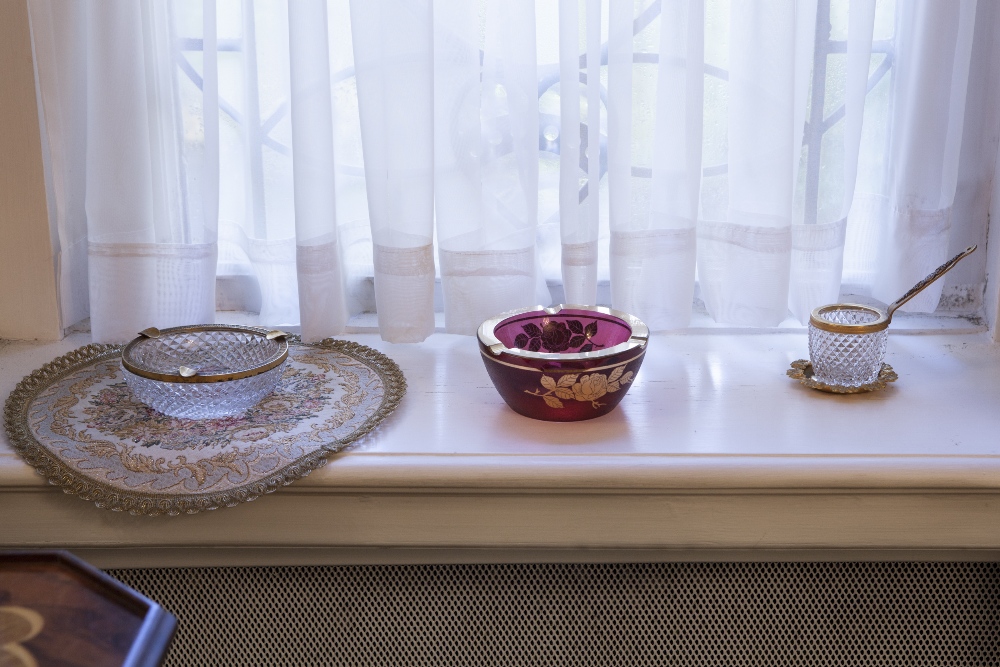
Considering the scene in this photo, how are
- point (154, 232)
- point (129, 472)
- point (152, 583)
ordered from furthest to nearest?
point (154, 232) → point (152, 583) → point (129, 472)

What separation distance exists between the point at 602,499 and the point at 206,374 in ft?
1.23

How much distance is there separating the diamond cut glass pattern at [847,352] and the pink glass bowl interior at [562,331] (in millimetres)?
200

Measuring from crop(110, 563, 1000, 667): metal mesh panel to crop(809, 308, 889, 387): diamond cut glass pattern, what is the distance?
181 millimetres

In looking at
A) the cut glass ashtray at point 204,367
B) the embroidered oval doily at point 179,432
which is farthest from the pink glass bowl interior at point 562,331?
the cut glass ashtray at point 204,367

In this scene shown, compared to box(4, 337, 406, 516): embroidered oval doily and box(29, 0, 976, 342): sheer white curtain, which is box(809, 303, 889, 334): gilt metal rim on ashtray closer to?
box(29, 0, 976, 342): sheer white curtain

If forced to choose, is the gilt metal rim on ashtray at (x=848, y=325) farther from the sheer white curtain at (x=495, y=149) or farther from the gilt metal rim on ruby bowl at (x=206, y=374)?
the gilt metal rim on ruby bowl at (x=206, y=374)

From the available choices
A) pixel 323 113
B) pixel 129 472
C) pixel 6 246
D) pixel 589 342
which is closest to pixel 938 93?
pixel 589 342

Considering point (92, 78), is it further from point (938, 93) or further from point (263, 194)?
point (938, 93)

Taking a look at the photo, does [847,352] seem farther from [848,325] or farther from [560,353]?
[560,353]

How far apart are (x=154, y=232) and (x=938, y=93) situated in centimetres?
82

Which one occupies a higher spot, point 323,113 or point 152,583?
point 323,113

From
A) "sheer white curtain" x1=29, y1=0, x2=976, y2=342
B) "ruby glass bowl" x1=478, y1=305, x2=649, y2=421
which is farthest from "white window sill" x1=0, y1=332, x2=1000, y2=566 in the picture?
"sheer white curtain" x1=29, y1=0, x2=976, y2=342

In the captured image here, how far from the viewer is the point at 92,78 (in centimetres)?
94

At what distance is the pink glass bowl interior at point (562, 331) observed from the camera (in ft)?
3.06
